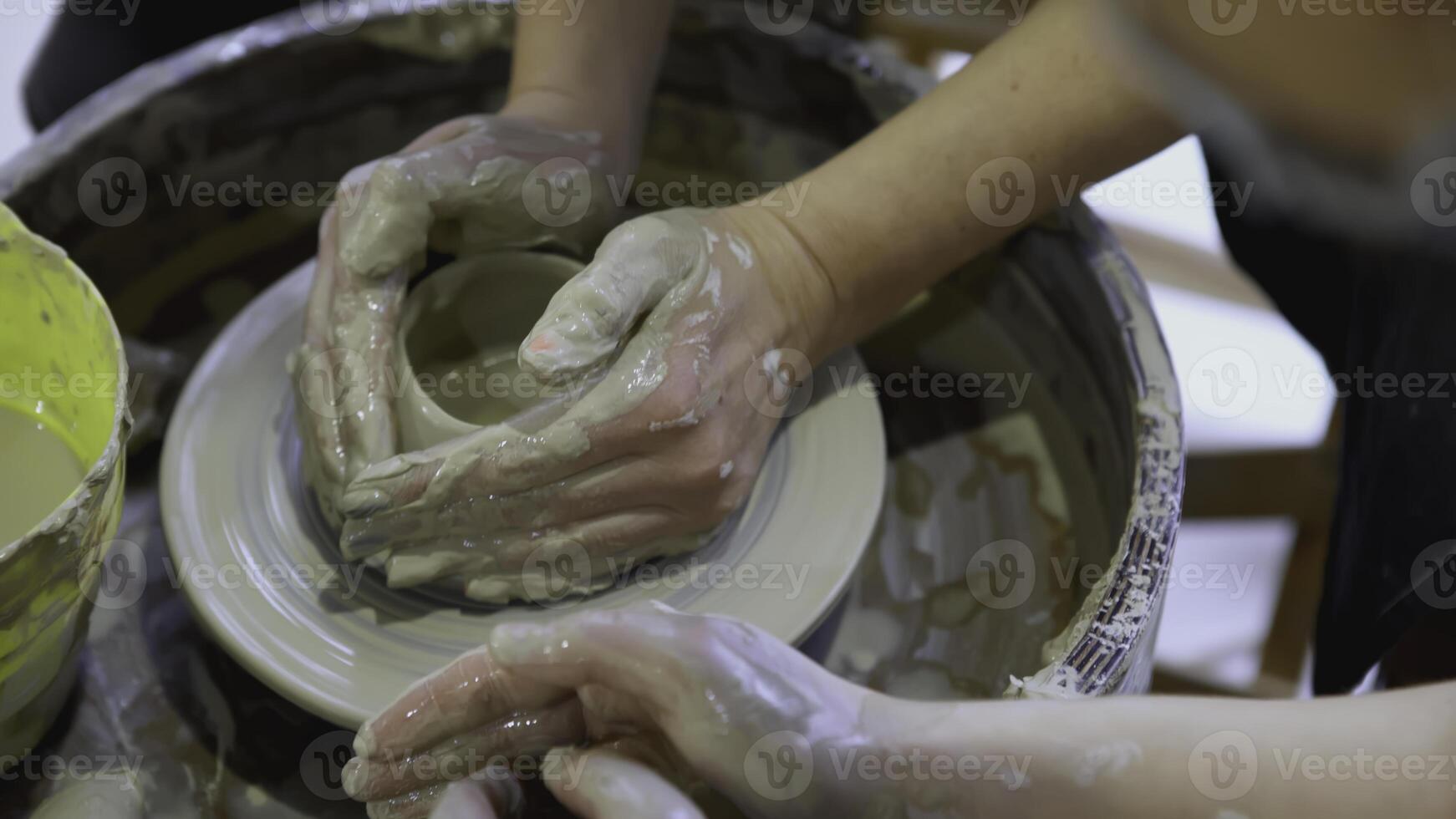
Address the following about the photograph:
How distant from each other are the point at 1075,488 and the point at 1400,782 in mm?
617

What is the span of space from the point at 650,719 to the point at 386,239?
60 cm

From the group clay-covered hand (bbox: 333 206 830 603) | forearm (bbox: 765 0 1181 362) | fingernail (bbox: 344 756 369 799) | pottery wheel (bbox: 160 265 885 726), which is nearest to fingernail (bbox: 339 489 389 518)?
clay-covered hand (bbox: 333 206 830 603)

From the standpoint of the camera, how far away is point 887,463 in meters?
1.49

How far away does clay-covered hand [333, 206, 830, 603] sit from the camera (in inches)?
42.1

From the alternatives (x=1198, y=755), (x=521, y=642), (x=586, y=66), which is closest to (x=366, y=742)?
(x=521, y=642)

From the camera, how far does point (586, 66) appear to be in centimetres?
141

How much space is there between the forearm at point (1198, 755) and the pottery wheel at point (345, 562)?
31cm

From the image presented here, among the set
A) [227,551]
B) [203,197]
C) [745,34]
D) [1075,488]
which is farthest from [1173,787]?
[203,197]

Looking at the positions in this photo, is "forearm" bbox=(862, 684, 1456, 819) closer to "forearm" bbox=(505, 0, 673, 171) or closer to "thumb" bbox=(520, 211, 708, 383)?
"thumb" bbox=(520, 211, 708, 383)

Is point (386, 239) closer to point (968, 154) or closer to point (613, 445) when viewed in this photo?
point (613, 445)

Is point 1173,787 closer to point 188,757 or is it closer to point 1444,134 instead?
point 1444,134

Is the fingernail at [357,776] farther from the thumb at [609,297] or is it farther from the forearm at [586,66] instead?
the forearm at [586,66]

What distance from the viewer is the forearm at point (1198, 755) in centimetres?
79

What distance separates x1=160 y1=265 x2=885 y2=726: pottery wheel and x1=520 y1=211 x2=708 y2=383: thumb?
10.7 inches
